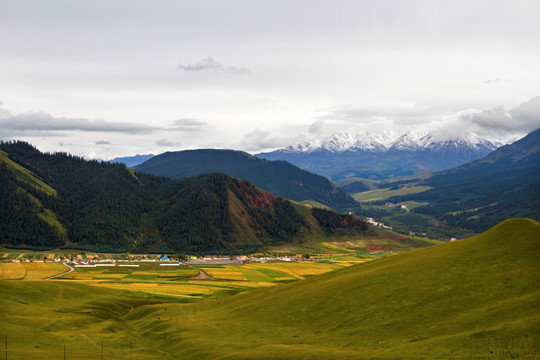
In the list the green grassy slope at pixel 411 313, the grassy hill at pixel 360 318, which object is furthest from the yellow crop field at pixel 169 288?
the green grassy slope at pixel 411 313

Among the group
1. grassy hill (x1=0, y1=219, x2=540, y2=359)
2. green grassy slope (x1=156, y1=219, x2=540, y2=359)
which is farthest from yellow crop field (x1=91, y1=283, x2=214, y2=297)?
green grassy slope (x1=156, y1=219, x2=540, y2=359)

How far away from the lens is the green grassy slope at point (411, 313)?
63.0 meters

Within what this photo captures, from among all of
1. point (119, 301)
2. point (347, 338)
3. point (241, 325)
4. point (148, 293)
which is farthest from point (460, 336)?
point (148, 293)

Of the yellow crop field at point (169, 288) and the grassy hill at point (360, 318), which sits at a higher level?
the grassy hill at point (360, 318)

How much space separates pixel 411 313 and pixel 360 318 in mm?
9902

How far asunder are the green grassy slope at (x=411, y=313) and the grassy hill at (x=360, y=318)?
0.23 metres

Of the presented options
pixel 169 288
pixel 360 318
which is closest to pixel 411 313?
pixel 360 318

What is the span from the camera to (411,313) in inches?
3088

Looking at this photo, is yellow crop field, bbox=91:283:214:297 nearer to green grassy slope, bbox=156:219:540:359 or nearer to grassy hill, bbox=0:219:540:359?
grassy hill, bbox=0:219:540:359

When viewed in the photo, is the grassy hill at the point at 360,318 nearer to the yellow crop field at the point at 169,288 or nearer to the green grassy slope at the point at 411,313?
the green grassy slope at the point at 411,313

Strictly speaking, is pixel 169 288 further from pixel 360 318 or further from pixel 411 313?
pixel 411 313

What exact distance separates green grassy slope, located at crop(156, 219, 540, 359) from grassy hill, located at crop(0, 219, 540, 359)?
229 millimetres

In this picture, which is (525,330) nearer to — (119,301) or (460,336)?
(460,336)

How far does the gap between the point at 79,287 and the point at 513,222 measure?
13092 cm
